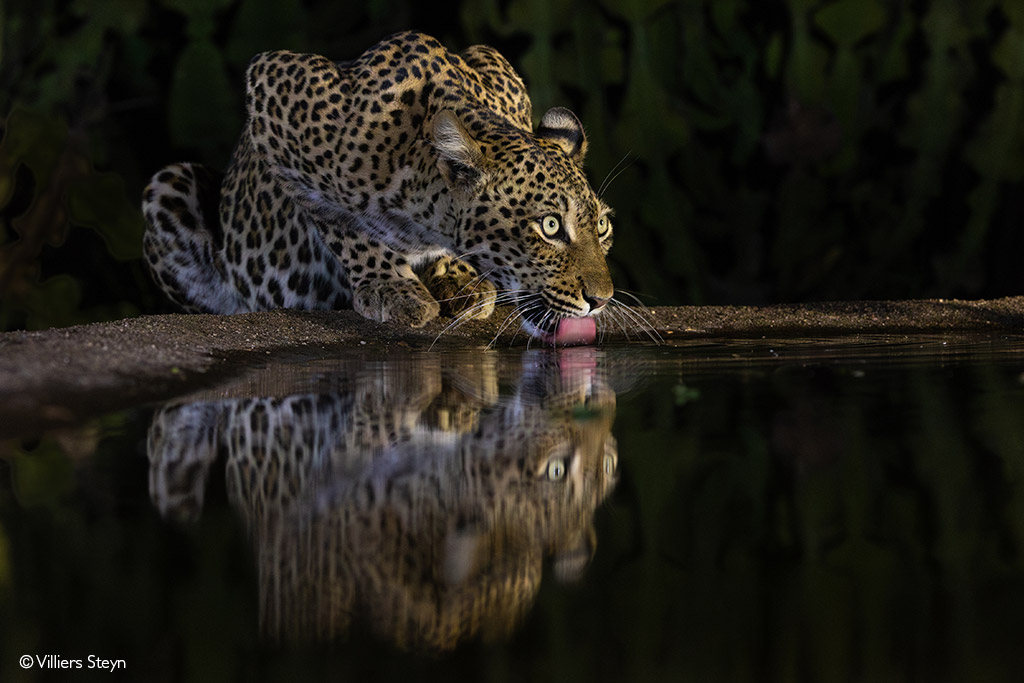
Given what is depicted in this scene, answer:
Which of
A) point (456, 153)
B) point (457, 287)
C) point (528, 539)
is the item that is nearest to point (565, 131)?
point (456, 153)

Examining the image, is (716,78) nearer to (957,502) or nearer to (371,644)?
(957,502)

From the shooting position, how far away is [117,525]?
2246mm

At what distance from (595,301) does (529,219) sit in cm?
50

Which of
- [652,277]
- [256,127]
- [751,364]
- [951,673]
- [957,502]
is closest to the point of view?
[951,673]

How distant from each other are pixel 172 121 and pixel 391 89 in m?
2.68

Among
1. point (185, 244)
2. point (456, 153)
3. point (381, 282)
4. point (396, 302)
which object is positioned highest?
point (456, 153)

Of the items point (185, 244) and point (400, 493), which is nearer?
point (400, 493)

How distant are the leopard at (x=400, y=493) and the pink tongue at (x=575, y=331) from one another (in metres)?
1.78

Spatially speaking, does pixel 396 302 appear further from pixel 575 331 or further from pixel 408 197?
pixel 575 331

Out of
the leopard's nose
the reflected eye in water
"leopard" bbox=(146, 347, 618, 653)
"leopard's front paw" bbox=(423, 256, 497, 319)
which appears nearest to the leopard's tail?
"leopard's front paw" bbox=(423, 256, 497, 319)

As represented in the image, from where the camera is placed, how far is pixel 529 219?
574 cm

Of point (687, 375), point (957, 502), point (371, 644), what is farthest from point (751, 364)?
point (371, 644)

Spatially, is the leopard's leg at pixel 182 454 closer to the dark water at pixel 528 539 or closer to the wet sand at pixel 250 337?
the dark water at pixel 528 539

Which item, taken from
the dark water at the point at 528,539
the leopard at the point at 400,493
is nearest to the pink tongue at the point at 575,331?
the leopard at the point at 400,493
